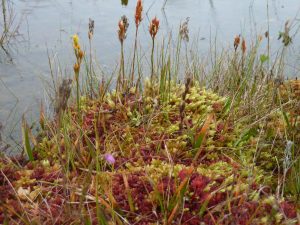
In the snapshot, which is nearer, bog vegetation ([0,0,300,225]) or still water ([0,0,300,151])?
bog vegetation ([0,0,300,225])

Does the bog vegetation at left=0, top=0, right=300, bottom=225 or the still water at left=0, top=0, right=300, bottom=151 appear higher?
the still water at left=0, top=0, right=300, bottom=151

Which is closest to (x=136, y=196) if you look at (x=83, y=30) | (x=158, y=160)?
(x=158, y=160)

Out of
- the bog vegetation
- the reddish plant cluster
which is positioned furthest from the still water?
the reddish plant cluster

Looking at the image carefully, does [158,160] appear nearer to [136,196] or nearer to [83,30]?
[136,196]

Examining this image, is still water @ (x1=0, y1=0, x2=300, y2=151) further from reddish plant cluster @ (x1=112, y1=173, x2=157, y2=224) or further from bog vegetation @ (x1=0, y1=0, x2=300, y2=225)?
reddish plant cluster @ (x1=112, y1=173, x2=157, y2=224)

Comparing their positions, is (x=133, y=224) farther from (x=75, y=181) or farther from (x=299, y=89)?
(x=299, y=89)

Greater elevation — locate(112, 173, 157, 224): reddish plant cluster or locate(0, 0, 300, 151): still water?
locate(0, 0, 300, 151): still water
